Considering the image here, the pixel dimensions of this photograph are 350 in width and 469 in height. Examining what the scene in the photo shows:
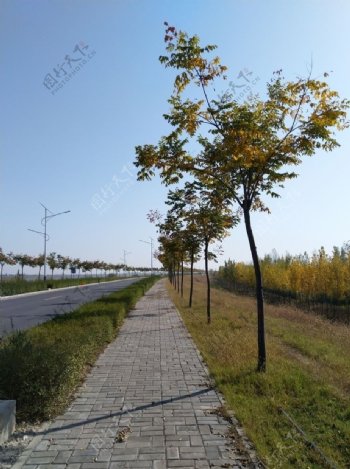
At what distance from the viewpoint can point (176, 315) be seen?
18.1m

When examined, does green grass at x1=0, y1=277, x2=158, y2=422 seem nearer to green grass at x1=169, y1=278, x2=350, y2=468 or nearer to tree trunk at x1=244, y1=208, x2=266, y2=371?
green grass at x1=169, y1=278, x2=350, y2=468

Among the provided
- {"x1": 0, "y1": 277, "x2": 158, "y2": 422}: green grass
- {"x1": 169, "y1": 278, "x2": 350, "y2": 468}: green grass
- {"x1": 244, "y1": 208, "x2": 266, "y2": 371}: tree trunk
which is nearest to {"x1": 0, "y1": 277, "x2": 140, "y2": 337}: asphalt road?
{"x1": 0, "y1": 277, "x2": 158, "y2": 422}: green grass

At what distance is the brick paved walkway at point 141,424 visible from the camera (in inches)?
161

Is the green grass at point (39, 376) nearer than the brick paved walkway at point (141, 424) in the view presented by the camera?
No

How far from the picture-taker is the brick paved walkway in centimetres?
409

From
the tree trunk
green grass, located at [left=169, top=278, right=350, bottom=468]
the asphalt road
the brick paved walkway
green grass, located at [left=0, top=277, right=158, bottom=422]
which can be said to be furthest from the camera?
the asphalt road

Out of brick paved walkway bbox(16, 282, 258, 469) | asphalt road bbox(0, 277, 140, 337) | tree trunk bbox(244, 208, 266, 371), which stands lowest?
brick paved walkway bbox(16, 282, 258, 469)

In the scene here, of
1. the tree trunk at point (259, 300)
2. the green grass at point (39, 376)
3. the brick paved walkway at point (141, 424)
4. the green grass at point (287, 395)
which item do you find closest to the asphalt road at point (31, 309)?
the green grass at point (39, 376)

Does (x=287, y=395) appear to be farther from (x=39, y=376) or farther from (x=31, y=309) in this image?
(x=31, y=309)

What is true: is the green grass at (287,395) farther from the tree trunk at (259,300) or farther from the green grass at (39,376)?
the green grass at (39,376)

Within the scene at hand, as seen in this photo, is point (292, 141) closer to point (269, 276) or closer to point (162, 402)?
point (162, 402)

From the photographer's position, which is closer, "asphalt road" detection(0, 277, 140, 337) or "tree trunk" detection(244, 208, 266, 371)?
"tree trunk" detection(244, 208, 266, 371)

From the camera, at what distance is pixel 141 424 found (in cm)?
507

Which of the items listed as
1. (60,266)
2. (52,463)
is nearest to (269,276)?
(60,266)
